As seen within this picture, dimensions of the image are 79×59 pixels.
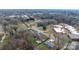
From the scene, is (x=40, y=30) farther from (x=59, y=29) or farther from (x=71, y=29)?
(x=71, y=29)

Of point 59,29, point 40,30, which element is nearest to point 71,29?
point 59,29
